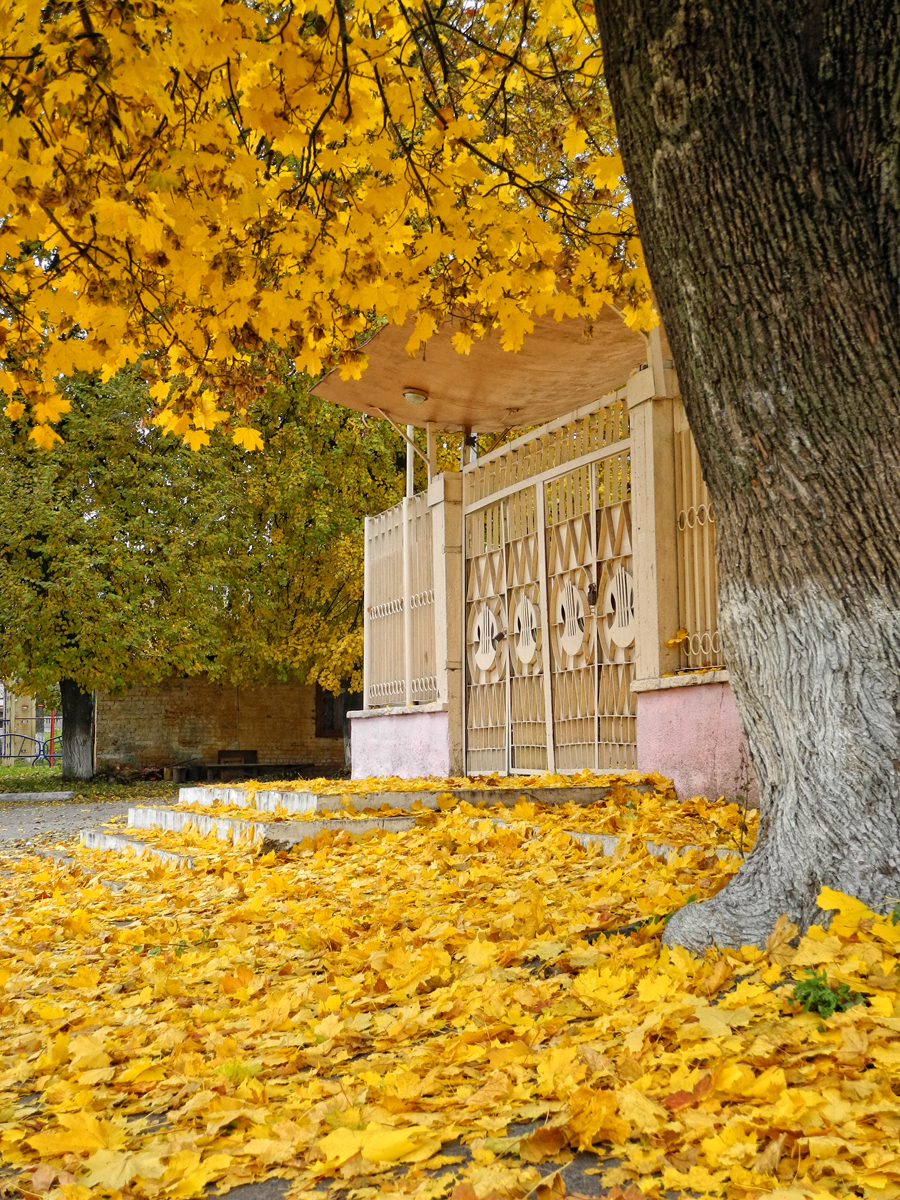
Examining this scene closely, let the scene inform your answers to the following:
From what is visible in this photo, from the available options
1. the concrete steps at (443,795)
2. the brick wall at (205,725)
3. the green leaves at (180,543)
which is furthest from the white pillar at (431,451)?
the brick wall at (205,725)

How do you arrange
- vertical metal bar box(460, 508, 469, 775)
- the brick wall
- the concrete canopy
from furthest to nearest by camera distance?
the brick wall, vertical metal bar box(460, 508, 469, 775), the concrete canopy

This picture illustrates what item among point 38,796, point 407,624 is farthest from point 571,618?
point 38,796

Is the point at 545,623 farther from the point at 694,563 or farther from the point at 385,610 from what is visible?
the point at 385,610

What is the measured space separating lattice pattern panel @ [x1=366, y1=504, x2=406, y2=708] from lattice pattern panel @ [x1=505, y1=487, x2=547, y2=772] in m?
2.19

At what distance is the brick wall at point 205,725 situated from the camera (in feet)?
70.7

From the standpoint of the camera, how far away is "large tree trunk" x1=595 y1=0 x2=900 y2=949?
2.88m

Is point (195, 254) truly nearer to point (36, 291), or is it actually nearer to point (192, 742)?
point (36, 291)

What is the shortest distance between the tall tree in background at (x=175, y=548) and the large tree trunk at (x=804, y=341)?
15420 millimetres

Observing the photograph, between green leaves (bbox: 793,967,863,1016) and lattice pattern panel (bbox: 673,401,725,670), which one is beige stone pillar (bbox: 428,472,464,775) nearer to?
lattice pattern panel (bbox: 673,401,725,670)

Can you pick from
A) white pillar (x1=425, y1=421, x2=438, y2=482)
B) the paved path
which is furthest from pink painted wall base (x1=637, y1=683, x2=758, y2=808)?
the paved path

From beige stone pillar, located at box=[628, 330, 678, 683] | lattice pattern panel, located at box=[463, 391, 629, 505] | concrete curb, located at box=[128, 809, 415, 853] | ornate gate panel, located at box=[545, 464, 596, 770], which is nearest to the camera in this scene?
concrete curb, located at box=[128, 809, 415, 853]

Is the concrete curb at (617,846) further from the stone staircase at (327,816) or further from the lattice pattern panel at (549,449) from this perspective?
the lattice pattern panel at (549,449)

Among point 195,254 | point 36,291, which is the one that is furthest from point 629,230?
point 36,291

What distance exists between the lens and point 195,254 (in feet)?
15.0
